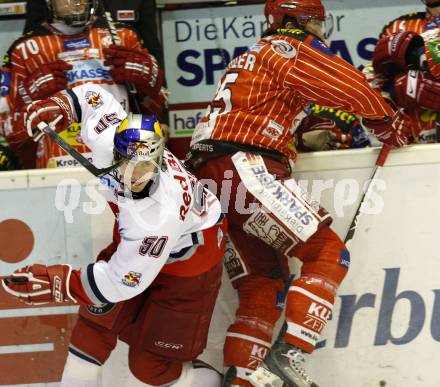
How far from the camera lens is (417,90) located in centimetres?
340

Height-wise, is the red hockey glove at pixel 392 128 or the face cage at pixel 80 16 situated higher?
the face cage at pixel 80 16

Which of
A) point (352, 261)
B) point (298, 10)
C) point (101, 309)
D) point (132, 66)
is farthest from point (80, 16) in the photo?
point (352, 261)

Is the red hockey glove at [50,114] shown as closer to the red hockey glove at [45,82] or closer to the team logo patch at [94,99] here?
the team logo patch at [94,99]

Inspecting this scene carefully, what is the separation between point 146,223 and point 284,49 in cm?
79

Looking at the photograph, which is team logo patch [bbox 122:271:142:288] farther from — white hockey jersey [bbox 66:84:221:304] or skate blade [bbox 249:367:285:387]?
skate blade [bbox 249:367:285:387]

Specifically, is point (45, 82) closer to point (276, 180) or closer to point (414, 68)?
point (276, 180)

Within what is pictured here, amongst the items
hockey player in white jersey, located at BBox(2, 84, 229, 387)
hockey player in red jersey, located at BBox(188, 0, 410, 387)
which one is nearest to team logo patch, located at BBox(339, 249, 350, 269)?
hockey player in red jersey, located at BBox(188, 0, 410, 387)

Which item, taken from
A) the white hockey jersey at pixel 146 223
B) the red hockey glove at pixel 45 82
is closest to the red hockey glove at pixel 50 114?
the white hockey jersey at pixel 146 223

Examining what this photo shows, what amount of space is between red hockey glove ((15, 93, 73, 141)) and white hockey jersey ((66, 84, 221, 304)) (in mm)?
107

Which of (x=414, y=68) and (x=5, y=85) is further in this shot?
(x=5, y=85)

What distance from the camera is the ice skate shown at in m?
2.84

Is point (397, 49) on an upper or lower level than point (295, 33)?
lower

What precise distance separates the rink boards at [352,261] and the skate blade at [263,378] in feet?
1.41

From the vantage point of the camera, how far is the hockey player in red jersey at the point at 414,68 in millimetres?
3359
